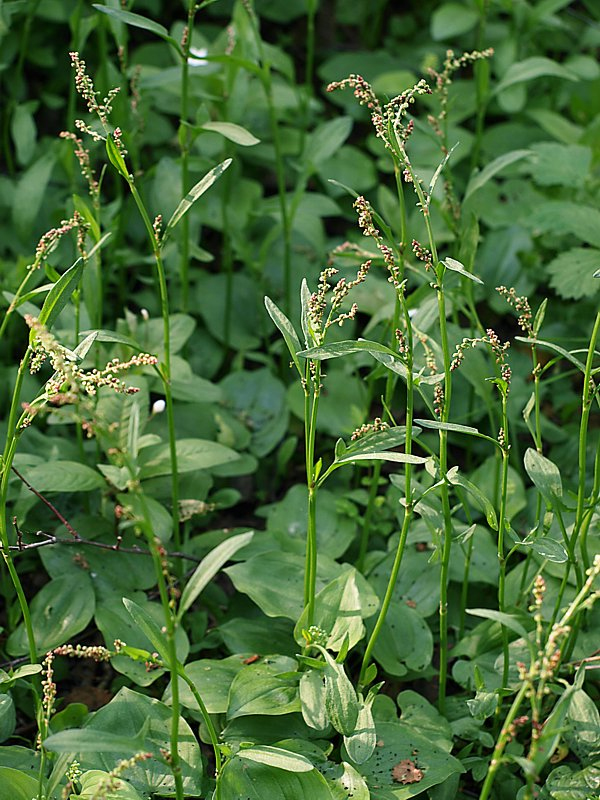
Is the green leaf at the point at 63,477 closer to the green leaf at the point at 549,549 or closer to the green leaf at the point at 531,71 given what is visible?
the green leaf at the point at 549,549

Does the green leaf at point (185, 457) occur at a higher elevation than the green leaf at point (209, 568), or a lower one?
lower

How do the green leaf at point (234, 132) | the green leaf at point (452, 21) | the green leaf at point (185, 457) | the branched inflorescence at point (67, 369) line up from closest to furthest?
the branched inflorescence at point (67, 369), the green leaf at point (234, 132), the green leaf at point (185, 457), the green leaf at point (452, 21)

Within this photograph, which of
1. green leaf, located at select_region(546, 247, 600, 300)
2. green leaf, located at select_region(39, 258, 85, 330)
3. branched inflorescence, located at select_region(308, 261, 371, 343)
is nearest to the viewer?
branched inflorescence, located at select_region(308, 261, 371, 343)

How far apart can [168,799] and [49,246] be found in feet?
3.28

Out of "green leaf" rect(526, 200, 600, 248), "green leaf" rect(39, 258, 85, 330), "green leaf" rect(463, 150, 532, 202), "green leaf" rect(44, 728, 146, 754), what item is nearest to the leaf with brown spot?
"green leaf" rect(44, 728, 146, 754)

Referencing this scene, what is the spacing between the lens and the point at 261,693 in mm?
1610

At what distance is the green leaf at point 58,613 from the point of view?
1.81 meters

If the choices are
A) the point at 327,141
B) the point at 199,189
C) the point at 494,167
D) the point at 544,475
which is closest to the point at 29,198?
the point at 327,141

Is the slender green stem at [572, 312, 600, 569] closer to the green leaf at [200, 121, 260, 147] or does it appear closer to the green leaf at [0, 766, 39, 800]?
the green leaf at [200, 121, 260, 147]

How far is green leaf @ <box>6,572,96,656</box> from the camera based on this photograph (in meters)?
1.81

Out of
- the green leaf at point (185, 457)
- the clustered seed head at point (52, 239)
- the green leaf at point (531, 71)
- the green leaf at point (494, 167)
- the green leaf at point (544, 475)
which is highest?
the green leaf at point (531, 71)

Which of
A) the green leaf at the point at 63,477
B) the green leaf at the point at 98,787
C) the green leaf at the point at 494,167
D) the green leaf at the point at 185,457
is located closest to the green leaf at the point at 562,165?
the green leaf at the point at 494,167

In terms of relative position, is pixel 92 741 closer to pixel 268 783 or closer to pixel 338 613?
pixel 268 783

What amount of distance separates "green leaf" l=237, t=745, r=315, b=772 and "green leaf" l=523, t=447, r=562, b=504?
596 millimetres
